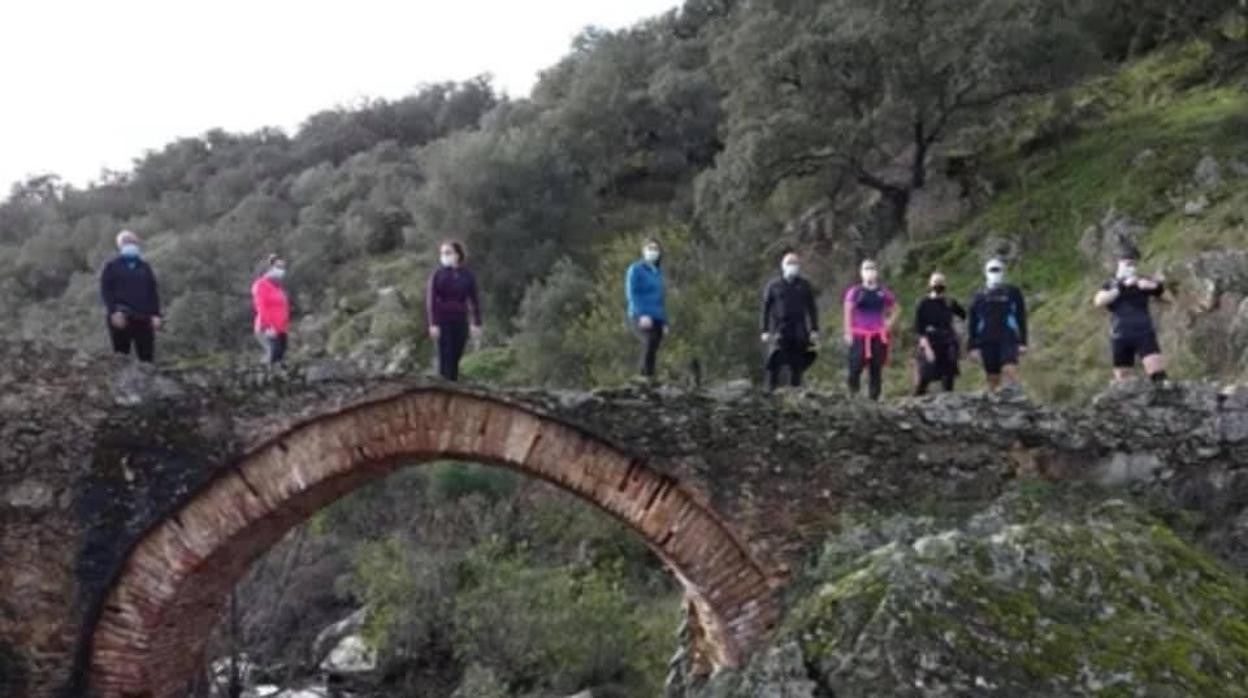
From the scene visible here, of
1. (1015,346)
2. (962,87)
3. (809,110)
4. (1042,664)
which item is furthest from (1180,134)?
(1042,664)

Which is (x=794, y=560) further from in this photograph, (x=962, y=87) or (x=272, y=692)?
(x=962, y=87)

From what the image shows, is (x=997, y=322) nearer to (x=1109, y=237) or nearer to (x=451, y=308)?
(x=451, y=308)

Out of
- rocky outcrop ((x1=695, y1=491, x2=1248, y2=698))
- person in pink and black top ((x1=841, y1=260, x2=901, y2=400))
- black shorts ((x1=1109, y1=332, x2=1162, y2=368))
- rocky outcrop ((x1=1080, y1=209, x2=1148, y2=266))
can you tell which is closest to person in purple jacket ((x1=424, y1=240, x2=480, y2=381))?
person in pink and black top ((x1=841, y1=260, x2=901, y2=400))

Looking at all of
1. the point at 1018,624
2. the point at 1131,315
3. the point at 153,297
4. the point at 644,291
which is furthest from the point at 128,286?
the point at 1131,315

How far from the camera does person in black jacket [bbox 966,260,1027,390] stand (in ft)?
34.1

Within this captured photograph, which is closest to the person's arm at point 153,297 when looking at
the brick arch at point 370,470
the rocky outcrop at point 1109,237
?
the brick arch at point 370,470

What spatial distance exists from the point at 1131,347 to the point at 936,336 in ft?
4.63

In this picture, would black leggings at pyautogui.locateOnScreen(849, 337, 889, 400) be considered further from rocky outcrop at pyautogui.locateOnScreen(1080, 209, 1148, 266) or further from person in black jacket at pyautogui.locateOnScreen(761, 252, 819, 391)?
rocky outcrop at pyautogui.locateOnScreen(1080, 209, 1148, 266)

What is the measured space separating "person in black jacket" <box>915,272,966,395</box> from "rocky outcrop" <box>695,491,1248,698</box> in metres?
2.87

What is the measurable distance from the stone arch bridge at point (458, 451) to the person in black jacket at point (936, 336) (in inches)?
47.3

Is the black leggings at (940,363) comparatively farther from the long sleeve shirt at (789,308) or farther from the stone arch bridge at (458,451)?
the stone arch bridge at (458,451)

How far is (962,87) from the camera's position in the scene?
2436cm

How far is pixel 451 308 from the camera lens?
33.7ft

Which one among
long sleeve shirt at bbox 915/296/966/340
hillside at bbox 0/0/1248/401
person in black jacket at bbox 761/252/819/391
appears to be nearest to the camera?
person in black jacket at bbox 761/252/819/391
